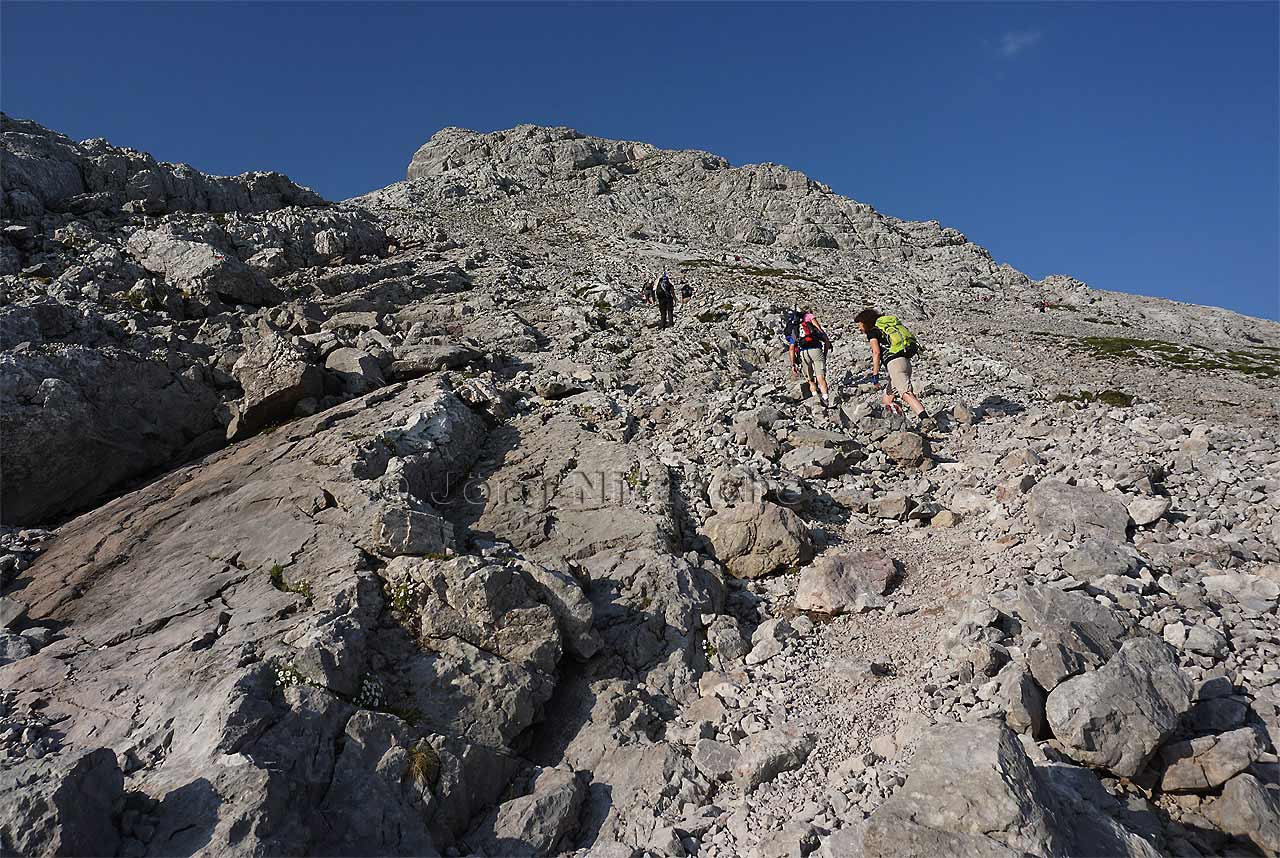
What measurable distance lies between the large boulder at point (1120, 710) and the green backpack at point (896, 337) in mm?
10526

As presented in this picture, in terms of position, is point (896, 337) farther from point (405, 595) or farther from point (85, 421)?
point (85, 421)

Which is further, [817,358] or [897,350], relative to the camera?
Result: [817,358]

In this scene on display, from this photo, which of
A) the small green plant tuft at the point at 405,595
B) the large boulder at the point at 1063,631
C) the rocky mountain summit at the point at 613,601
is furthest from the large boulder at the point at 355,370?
the large boulder at the point at 1063,631

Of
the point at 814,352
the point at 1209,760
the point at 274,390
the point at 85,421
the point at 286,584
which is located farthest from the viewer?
the point at 814,352

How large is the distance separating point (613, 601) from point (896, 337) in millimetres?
10830

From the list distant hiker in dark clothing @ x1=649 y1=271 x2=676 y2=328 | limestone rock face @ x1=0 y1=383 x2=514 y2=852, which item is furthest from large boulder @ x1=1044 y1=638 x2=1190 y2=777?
distant hiker in dark clothing @ x1=649 y1=271 x2=676 y2=328

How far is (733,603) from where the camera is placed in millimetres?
11922

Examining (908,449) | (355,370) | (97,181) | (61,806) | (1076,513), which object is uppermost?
(97,181)

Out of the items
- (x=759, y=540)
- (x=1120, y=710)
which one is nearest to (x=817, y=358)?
(x=759, y=540)

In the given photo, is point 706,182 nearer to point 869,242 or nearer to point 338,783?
point 869,242

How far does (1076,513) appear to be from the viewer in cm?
1114

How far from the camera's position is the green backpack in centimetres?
1688

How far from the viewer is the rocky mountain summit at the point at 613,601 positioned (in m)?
6.75

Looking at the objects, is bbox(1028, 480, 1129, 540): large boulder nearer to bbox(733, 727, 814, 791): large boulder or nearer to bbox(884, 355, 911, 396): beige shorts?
bbox(884, 355, 911, 396): beige shorts
